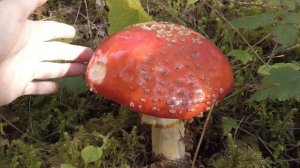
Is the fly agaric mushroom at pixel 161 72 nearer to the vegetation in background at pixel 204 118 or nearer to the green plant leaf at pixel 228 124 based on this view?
the vegetation in background at pixel 204 118

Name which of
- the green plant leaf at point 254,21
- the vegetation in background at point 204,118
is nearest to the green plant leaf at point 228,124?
the vegetation in background at point 204,118

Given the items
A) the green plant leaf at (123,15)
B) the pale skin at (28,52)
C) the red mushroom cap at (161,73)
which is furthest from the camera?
the green plant leaf at (123,15)

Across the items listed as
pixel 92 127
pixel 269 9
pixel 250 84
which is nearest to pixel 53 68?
pixel 92 127

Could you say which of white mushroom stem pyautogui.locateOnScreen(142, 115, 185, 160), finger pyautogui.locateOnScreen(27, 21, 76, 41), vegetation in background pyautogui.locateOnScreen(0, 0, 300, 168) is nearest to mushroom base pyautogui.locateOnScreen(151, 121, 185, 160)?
white mushroom stem pyautogui.locateOnScreen(142, 115, 185, 160)

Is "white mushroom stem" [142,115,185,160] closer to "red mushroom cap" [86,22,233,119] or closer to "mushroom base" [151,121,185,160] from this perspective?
"mushroom base" [151,121,185,160]

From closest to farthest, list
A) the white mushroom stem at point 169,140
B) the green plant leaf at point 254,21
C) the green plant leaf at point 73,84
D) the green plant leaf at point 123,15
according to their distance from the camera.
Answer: the green plant leaf at point 254,21 < the white mushroom stem at point 169,140 < the green plant leaf at point 123,15 < the green plant leaf at point 73,84

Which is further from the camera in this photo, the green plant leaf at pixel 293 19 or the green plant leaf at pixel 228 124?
the green plant leaf at pixel 228 124

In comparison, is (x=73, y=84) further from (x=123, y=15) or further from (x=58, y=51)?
(x=123, y=15)
